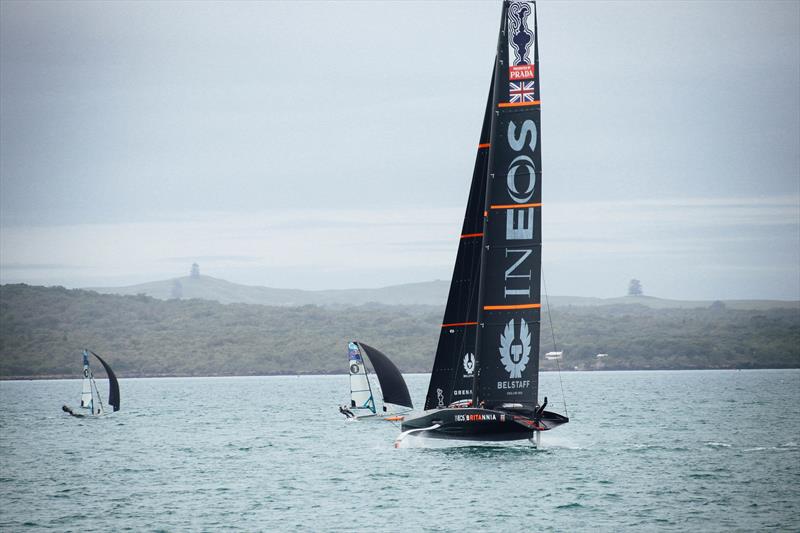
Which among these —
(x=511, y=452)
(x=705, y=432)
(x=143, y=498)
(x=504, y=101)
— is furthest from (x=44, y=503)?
(x=705, y=432)

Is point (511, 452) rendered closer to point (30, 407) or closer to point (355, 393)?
point (355, 393)

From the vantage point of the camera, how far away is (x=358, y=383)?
70.4 metres

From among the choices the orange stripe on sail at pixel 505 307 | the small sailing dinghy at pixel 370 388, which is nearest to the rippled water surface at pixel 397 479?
the small sailing dinghy at pixel 370 388

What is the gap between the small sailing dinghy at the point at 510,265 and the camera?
135ft

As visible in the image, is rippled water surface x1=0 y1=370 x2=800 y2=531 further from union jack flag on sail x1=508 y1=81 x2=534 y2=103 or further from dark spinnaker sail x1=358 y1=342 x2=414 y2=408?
union jack flag on sail x1=508 y1=81 x2=534 y2=103

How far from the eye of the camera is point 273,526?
106 ft

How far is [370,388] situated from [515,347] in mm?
29036

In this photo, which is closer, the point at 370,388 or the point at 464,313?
the point at 464,313

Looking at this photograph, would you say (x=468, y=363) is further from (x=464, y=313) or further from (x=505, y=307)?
(x=505, y=307)

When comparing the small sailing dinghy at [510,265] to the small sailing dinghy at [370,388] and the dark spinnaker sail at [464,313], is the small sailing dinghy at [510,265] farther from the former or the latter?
the small sailing dinghy at [370,388]

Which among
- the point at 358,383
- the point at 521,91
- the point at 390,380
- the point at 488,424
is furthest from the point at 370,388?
the point at 521,91

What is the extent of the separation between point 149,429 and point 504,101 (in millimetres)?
40782

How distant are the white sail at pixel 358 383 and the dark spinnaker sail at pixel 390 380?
6246 millimetres

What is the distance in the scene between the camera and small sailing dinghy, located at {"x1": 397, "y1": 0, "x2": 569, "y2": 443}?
135 ft
